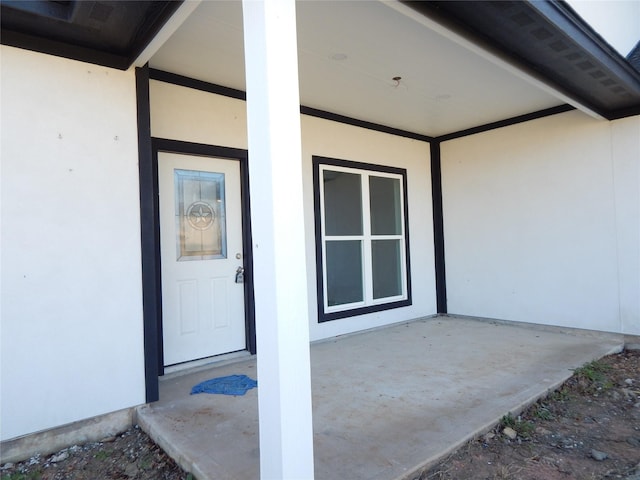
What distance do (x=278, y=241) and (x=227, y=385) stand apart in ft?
6.74

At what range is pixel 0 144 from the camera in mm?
2373

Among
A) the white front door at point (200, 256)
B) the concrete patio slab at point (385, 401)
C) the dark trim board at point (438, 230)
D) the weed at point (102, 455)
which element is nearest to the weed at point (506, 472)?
the concrete patio slab at point (385, 401)

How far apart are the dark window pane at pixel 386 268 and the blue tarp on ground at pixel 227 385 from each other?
96.2 inches

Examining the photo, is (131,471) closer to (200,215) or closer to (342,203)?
(200,215)

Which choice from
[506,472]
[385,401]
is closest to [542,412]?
[506,472]

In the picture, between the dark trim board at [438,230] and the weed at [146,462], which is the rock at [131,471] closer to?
the weed at [146,462]

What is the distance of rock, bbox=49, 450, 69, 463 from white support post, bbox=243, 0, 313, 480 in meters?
1.53

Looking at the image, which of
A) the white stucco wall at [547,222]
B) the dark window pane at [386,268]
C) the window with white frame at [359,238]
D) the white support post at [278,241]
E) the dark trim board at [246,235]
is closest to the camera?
the white support post at [278,241]

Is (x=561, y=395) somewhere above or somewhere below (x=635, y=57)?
below

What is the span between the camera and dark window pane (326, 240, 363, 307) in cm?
484

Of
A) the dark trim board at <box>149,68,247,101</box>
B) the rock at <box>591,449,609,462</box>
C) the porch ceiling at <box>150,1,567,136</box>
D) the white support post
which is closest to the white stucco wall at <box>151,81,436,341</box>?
the dark trim board at <box>149,68,247,101</box>

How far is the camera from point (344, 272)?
5.01 metres

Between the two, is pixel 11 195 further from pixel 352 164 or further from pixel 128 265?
pixel 352 164

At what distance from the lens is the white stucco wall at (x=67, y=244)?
7.86 ft
